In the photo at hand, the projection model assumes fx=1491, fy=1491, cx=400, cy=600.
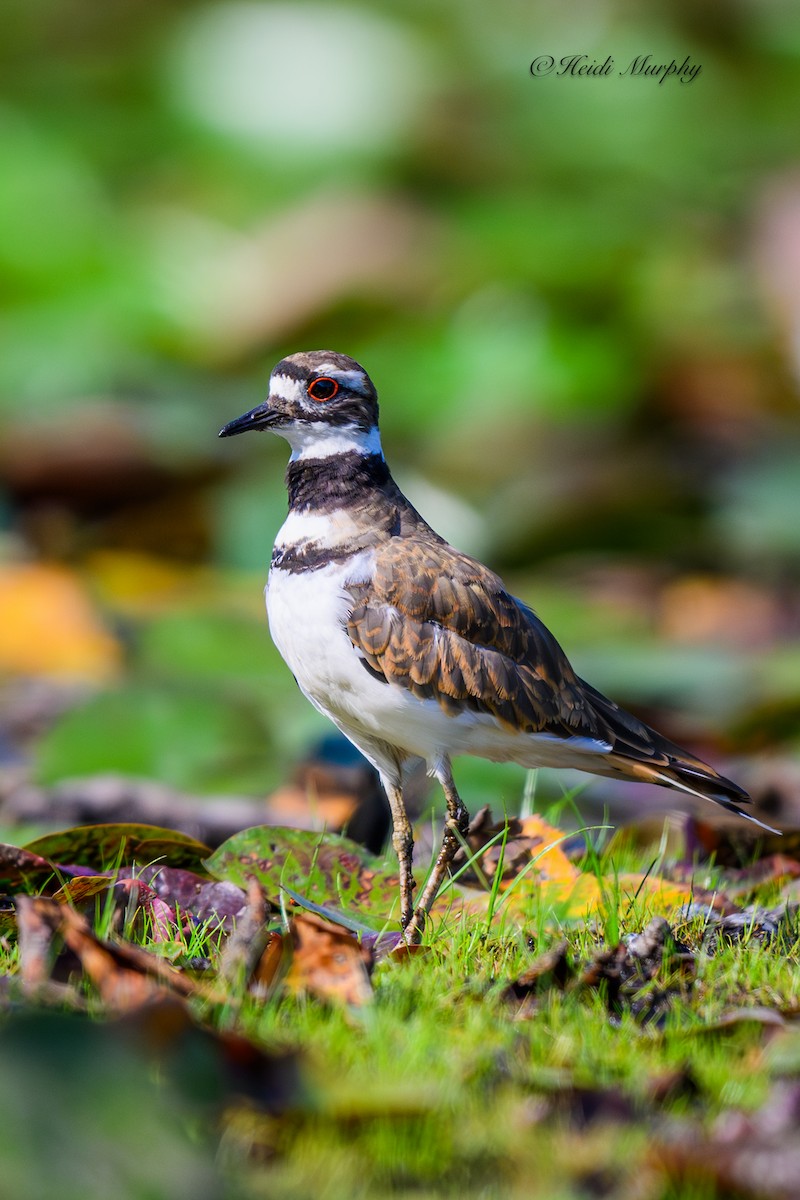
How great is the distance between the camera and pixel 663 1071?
8.68 feet

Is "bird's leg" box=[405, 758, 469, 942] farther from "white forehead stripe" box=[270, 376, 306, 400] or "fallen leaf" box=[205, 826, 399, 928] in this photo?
"white forehead stripe" box=[270, 376, 306, 400]

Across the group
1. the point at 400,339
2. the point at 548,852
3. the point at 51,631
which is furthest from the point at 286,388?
the point at 400,339

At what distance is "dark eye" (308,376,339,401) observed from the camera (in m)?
4.22

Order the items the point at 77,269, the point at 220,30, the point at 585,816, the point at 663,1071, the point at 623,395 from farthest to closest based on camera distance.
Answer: the point at 220,30 → the point at 77,269 → the point at 623,395 → the point at 585,816 → the point at 663,1071

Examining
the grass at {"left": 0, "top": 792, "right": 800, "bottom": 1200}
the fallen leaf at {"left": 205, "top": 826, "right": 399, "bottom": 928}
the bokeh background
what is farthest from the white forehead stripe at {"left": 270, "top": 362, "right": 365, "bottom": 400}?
the bokeh background

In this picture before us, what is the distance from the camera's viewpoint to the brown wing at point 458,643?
3.88m

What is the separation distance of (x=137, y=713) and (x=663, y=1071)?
3.86 meters

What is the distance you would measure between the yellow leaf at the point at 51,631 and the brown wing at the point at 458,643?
152 inches

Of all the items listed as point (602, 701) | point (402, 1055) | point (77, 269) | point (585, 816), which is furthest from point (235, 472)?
point (402, 1055)

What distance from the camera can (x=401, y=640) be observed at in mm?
3875

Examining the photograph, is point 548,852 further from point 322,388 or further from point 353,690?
point 322,388

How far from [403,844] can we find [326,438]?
1170 millimetres

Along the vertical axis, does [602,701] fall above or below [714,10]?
below

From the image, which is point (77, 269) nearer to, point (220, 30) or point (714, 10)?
point (220, 30)
